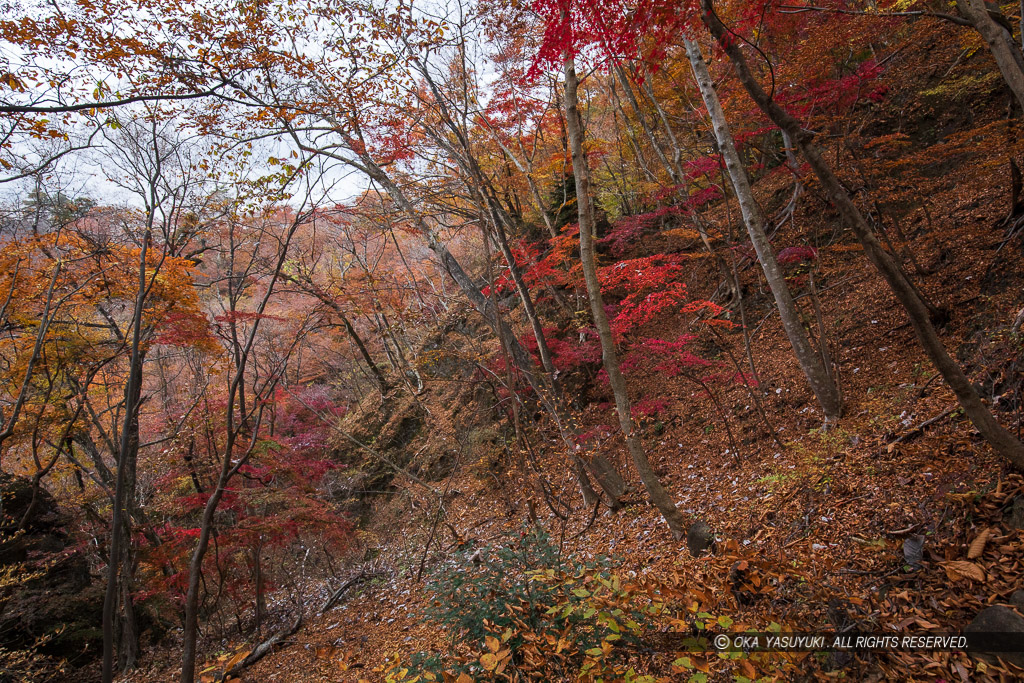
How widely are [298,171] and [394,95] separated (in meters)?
3.47

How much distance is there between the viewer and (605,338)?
4367 millimetres

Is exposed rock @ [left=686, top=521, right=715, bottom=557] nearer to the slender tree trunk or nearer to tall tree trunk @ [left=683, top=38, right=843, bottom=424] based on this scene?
tall tree trunk @ [left=683, top=38, right=843, bottom=424]

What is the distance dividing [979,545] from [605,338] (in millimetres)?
2826

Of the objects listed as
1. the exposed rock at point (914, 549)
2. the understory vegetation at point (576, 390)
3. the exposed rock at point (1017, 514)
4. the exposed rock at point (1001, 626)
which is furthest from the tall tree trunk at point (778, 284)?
the exposed rock at point (1001, 626)

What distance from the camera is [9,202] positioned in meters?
5.14

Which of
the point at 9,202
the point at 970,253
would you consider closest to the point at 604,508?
the point at 970,253

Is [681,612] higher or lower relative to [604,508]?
higher

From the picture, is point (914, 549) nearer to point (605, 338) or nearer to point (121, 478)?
point (605, 338)

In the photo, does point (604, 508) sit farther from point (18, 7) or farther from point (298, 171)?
point (18, 7)

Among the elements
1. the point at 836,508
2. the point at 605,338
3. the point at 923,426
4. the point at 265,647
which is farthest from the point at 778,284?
the point at 265,647

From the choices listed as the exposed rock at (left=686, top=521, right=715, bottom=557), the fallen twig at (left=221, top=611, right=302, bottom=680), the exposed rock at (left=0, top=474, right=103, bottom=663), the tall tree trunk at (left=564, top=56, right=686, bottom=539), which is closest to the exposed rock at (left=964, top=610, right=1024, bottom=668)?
the exposed rock at (left=686, top=521, right=715, bottom=557)

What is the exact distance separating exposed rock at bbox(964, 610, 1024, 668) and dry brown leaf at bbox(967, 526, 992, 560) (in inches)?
16.8

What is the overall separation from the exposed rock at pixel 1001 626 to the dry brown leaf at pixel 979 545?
426 mm

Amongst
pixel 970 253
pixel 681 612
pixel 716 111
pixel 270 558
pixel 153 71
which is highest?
pixel 153 71
